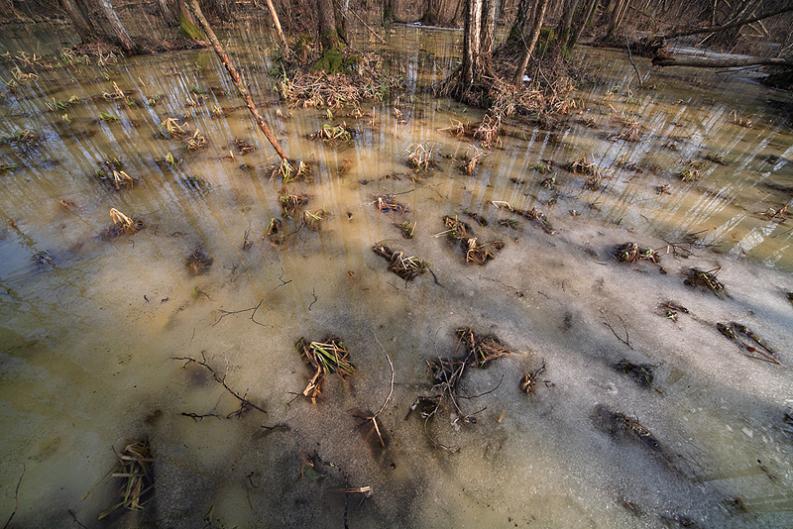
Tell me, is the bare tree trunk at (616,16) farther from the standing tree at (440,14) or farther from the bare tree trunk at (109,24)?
the bare tree trunk at (109,24)

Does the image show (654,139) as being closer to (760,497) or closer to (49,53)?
(760,497)

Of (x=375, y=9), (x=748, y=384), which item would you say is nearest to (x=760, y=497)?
(x=748, y=384)

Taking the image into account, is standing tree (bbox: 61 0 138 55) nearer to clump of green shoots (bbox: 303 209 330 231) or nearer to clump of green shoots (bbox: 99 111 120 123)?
clump of green shoots (bbox: 99 111 120 123)

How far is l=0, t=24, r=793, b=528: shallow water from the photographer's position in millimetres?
2201

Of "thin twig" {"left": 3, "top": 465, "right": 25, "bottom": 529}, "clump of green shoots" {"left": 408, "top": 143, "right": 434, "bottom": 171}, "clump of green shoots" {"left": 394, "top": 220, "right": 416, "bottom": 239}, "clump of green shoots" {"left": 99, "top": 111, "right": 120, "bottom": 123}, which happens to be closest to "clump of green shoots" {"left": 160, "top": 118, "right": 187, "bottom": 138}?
"clump of green shoots" {"left": 99, "top": 111, "right": 120, "bottom": 123}

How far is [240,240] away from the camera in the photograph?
407cm

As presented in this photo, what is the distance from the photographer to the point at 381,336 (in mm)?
3146

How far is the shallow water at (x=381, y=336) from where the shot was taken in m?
2.20

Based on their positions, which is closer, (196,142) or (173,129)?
(196,142)

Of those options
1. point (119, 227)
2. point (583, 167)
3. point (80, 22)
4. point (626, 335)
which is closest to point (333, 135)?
point (119, 227)

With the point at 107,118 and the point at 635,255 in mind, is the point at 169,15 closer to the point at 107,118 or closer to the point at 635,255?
the point at 107,118

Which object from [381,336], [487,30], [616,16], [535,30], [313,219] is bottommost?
[381,336]

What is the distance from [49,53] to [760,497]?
1906 cm

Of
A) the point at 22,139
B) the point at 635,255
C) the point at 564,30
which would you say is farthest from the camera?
the point at 564,30
